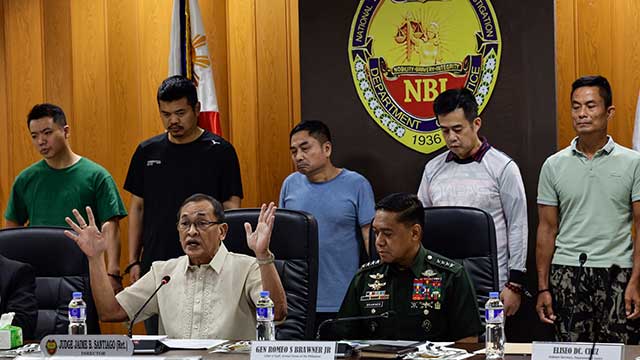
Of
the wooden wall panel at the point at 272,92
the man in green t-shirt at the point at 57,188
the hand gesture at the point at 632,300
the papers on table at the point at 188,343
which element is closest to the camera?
the papers on table at the point at 188,343

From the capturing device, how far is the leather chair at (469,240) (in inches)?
145

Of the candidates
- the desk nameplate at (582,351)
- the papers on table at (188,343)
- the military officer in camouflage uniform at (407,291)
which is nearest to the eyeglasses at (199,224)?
the papers on table at (188,343)

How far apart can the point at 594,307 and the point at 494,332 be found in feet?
4.46

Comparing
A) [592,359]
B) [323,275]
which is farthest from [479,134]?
[592,359]

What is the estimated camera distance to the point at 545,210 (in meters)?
4.40

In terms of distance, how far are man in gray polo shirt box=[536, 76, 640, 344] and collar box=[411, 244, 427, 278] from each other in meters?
0.89

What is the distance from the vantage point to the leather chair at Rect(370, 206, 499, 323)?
368 centimetres

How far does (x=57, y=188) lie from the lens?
5004 mm

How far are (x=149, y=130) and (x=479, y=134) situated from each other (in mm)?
2295

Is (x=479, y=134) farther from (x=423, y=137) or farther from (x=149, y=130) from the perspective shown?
(x=149, y=130)

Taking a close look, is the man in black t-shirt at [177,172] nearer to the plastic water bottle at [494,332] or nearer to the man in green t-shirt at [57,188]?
the man in green t-shirt at [57,188]

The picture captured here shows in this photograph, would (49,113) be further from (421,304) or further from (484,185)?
(421,304)

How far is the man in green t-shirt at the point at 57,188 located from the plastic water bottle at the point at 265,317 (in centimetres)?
200

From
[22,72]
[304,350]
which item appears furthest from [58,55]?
[304,350]
